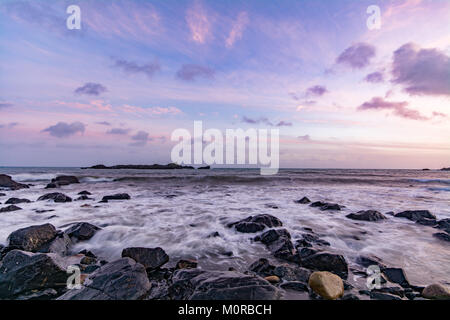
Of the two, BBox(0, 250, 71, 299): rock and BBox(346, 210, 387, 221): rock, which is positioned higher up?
BBox(0, 250, 71, 299): rock

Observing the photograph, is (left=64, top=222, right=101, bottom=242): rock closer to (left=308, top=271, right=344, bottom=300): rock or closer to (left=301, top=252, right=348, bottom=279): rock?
(left=301, top=252, right=348, bottom=279): rock

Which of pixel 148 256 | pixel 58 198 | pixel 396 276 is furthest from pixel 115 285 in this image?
pixel 58 198

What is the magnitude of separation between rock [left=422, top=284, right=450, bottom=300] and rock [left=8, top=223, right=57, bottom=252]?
7.40 m

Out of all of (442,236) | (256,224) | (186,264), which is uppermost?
(256,224)

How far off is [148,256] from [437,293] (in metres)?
4.60

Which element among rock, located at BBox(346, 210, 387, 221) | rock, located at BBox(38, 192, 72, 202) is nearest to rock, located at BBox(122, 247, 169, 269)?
rock, located at BBox(346, 210, 387, 221)

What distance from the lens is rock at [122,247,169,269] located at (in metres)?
3.96

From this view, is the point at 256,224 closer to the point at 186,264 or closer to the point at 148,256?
the point at 186,264

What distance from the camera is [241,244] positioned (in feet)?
17.6

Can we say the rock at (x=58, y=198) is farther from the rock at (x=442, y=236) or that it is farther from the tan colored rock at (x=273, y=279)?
the rock at (x=442, y=236)

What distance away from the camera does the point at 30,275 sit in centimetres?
332
